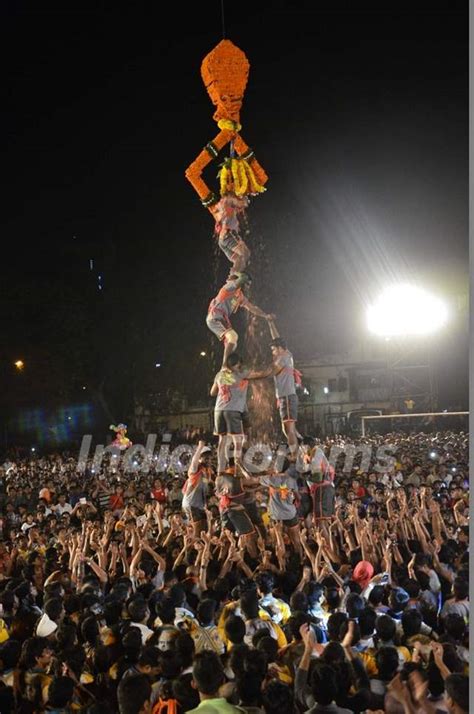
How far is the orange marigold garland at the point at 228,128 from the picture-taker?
10422 millimetres

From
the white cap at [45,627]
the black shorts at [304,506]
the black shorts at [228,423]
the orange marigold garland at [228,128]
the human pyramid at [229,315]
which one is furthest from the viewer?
the black shorts at [304,506]

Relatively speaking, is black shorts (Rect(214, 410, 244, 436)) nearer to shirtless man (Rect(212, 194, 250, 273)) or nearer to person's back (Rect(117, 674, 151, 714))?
shirtless man (Rect(212, 194, 250, 273))

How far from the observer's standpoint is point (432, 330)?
89.6 feet

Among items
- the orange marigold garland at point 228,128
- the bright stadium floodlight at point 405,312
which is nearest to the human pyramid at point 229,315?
the orange marigold garland at point 228,128

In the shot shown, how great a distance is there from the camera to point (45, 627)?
5.36 metres

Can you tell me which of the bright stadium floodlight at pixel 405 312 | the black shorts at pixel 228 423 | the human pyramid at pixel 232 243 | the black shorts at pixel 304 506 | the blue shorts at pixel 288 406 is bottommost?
the black shorts at pixel 304 506

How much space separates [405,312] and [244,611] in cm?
2238

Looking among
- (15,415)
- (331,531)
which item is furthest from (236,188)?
(15,415)

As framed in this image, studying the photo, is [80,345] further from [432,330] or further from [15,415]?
[432,330]

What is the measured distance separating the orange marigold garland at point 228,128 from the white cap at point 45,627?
24.0ft

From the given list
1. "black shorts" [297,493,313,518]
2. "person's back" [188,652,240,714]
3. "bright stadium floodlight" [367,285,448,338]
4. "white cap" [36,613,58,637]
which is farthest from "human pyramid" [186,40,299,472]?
"bright stadium floodlight" [367,285,448,338]

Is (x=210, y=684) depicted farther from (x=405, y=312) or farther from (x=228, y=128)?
(x=405, y=312)

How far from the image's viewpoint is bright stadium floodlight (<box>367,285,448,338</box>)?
26047 mm

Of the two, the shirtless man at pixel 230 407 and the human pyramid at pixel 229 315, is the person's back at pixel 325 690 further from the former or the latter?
the shirtless man at pixel 230 407
